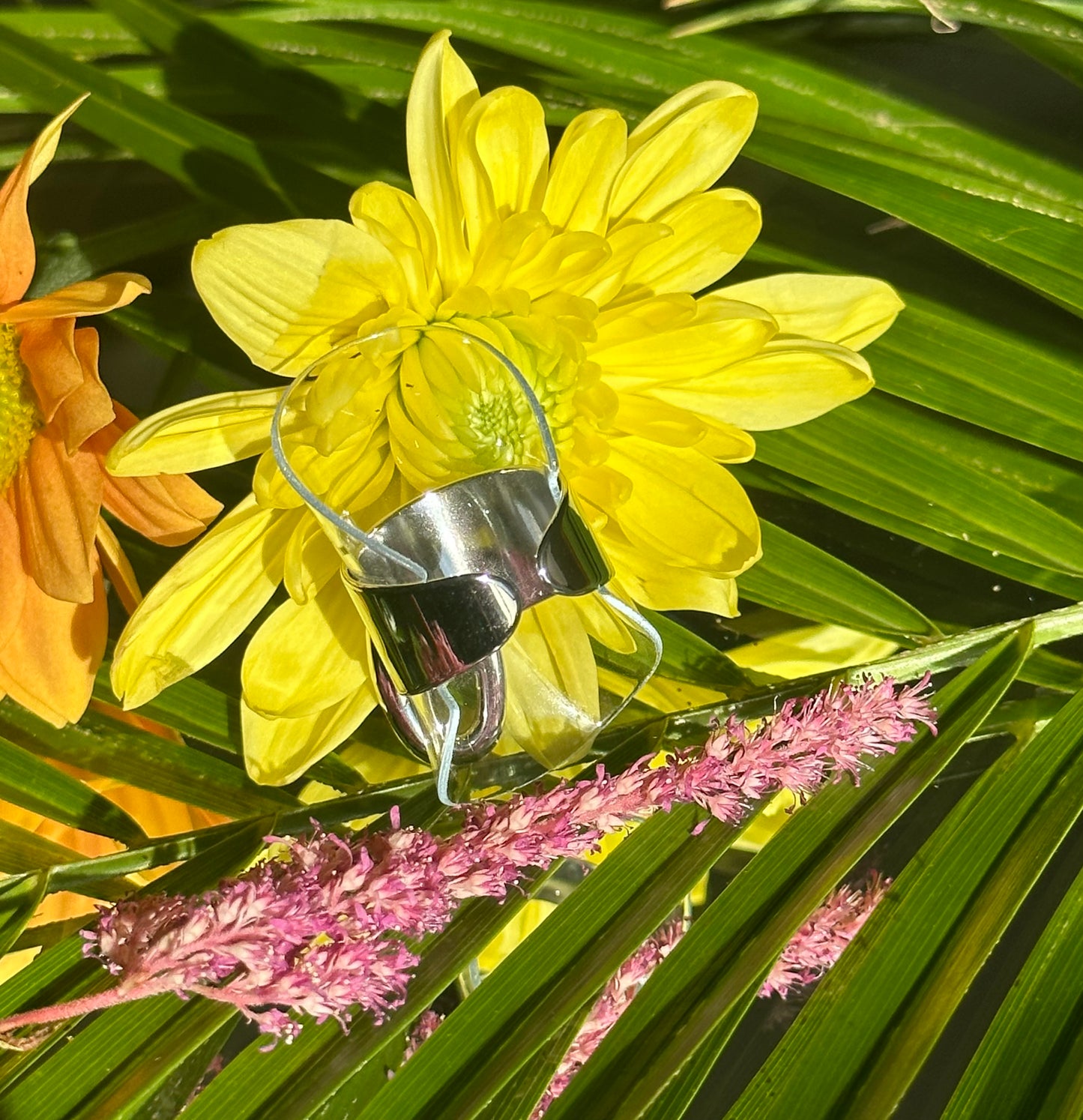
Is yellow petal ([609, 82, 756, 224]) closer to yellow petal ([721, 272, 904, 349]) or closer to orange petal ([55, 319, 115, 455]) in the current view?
yellow petal ([721, 272, 904, 349])

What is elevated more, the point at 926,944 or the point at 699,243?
the point at 699,243

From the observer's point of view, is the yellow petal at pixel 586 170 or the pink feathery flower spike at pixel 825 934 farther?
the pink feathery flower spike at pixel 825 934

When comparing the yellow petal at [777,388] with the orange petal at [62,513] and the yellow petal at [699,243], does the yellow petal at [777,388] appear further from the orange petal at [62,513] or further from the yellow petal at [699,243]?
the orange petal at [62,513]

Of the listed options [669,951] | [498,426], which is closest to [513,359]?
[498,426]

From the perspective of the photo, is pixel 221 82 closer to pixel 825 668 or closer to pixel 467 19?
pixel 467 19

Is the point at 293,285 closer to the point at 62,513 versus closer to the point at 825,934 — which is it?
the point at 62,513

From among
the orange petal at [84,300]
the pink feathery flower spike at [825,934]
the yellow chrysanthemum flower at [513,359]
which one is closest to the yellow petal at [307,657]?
the yellow chrysanthemum flower at [513,359]
